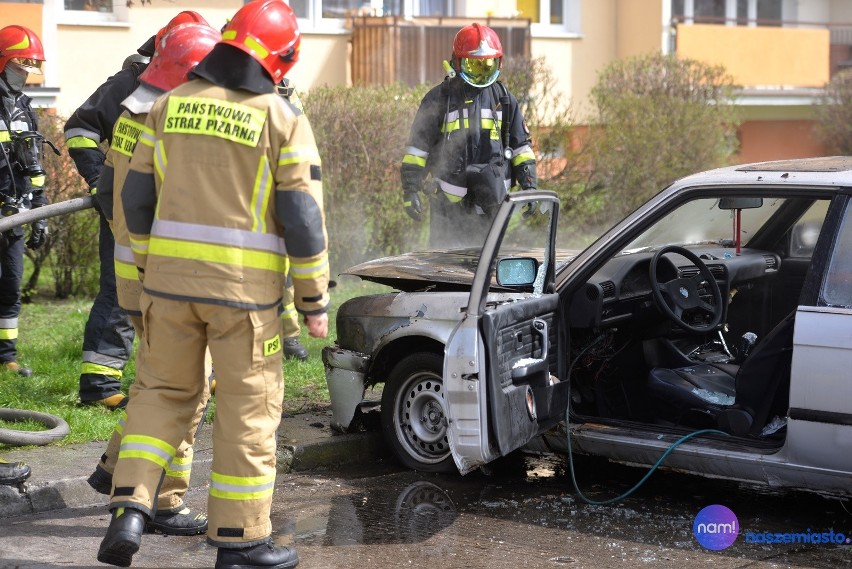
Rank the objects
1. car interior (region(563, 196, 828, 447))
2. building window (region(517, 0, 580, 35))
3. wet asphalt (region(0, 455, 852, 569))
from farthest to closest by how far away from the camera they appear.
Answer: building window (region(517, 0, 580, 35)) < car interior (region(563, 196, 828, 447)) < wet asphalt (region(0, 455, 852, 569))

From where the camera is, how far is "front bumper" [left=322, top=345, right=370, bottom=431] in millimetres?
5707

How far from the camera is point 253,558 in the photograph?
13.6 feet

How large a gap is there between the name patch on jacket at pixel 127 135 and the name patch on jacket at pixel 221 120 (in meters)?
0.74

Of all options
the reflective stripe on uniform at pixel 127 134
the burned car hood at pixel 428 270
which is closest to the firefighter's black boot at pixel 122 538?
the reflective stripe on uniform at pixel 127 134

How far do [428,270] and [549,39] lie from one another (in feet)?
40.8

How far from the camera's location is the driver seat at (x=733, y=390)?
4871 millimetres

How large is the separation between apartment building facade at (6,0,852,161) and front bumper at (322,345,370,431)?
6297 millimetres

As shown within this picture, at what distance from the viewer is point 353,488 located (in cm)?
546

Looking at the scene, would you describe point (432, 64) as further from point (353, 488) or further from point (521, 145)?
point (353, 488)

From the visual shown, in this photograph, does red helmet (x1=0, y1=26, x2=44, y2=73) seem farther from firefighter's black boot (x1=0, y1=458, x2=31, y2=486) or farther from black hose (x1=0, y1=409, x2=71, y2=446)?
firefighter's black boot (x1=0, y1=458, x2=31, y2=486)

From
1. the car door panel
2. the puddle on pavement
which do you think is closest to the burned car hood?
the car door panel

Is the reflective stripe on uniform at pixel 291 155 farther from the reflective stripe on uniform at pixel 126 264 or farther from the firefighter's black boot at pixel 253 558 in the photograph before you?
the firefighter's black boot at pixel 253 558

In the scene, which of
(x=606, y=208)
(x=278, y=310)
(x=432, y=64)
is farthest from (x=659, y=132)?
(x=278, y=310)

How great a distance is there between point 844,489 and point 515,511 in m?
1.35
